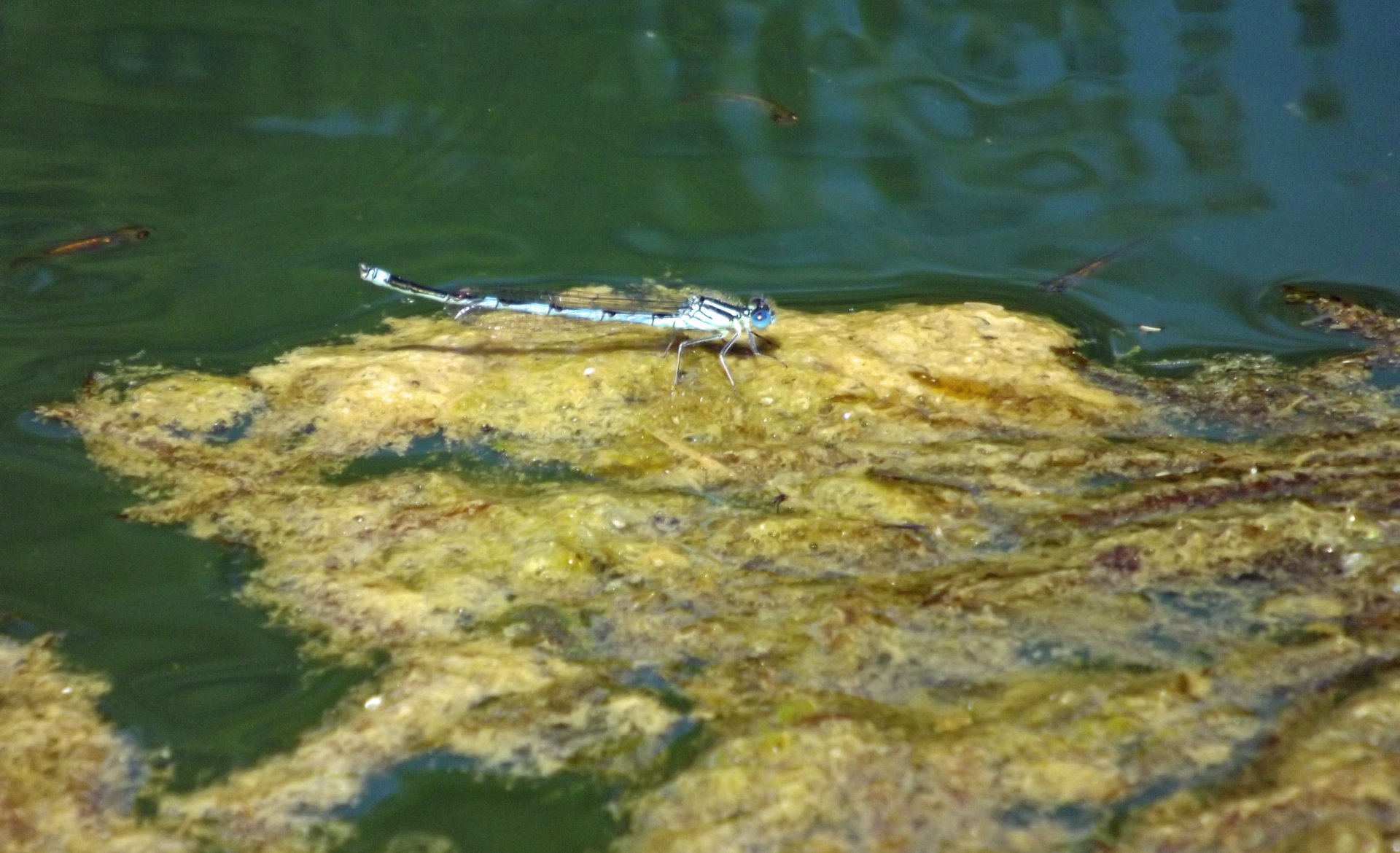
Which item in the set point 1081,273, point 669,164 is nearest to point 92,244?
point 669,164

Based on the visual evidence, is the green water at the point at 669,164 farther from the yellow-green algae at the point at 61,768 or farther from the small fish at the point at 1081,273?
the yellow-green algae at the point at 61,768

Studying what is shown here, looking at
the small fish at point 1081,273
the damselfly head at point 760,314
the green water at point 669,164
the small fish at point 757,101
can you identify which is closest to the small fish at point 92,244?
the green water at point 669,164

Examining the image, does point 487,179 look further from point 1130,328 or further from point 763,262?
point 1130,328

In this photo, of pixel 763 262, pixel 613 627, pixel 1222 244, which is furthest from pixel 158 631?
pixel 1222 244

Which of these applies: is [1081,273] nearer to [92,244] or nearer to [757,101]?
[757,101]

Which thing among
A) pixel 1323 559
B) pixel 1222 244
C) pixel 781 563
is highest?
pixel 1222 244
